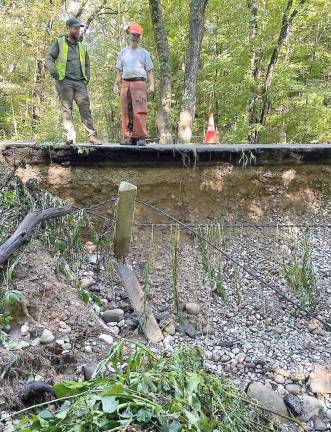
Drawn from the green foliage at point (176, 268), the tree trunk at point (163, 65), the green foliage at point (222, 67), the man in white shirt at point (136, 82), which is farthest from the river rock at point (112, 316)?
the green foliage at point (222, 67)

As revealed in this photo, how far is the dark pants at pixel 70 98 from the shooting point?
18.1 feet

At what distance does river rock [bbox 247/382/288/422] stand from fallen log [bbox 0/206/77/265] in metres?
2.26

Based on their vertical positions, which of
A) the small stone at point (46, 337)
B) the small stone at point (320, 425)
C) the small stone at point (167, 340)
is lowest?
the small stone at point (320, 425)

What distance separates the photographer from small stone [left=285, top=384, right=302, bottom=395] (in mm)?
3648

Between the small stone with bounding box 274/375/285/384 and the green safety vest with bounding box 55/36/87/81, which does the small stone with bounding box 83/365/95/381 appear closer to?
the small stone with bounding box 274/375/285/384

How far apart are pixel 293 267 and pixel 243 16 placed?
9.41 meters

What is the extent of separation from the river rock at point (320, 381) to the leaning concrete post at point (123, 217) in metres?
2.02

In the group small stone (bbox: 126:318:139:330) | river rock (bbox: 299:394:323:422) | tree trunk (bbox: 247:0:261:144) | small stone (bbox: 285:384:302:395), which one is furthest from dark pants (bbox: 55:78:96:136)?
tree trunk (bbox: 247:0:261:144)

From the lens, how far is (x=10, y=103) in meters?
13.2

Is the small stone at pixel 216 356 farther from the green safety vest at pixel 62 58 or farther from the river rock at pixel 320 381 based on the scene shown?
the green safety vest at pixel 62 58

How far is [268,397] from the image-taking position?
11.1 ft

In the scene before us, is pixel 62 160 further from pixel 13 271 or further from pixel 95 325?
pixel 95 325

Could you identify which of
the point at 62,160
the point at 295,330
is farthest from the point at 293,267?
the point at 62,160

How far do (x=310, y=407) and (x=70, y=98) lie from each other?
4.55 m
